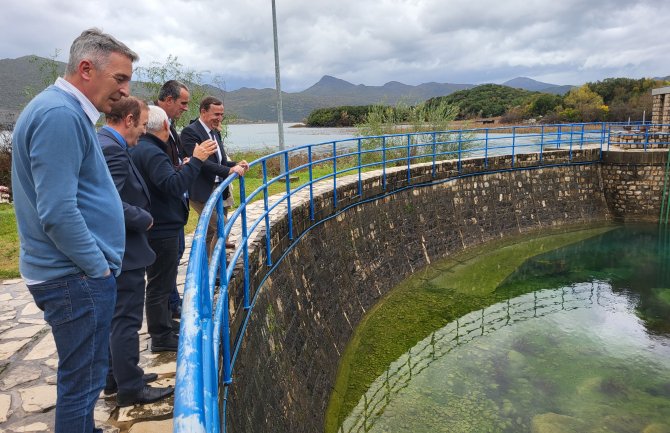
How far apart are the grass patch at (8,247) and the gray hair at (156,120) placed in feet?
13.0

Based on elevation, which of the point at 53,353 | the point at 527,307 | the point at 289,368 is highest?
the point at 53,353

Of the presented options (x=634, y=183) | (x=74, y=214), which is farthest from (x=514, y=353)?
(x=634, y=183)

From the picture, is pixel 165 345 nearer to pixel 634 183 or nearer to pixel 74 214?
pixel 74 214

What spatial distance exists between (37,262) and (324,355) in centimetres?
447

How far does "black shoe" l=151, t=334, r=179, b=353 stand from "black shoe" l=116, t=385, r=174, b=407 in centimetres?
58

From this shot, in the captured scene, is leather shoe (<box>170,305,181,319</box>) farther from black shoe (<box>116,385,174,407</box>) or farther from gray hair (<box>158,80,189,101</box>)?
gray hair (<box>158,80,189,101</box>)

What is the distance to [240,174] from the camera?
3.81 meters

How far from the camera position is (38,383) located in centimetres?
318

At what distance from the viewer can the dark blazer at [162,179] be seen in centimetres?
298

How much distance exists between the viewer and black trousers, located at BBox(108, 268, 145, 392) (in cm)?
264

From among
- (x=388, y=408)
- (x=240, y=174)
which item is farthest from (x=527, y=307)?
(x=240, y=174)

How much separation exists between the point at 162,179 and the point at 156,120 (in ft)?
1.33

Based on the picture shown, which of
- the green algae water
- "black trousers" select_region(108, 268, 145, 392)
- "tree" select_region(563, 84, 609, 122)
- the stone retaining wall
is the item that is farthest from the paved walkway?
"tree" select_region(563, 84, 609, 122)

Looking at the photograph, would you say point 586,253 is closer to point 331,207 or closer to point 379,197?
point 379,197
